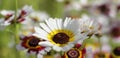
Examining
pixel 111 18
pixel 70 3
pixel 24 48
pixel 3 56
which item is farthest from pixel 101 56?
pixel 70 3

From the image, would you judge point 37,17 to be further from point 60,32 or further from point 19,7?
point 60,32

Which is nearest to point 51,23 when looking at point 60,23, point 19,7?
point 60,23

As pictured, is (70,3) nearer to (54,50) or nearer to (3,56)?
(3,56)

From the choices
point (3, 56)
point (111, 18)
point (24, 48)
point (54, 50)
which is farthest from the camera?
point (111, 18)

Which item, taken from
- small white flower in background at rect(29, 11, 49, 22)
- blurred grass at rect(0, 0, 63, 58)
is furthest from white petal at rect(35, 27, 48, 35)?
small white flower in background at rect(29, 11, 49, 22)

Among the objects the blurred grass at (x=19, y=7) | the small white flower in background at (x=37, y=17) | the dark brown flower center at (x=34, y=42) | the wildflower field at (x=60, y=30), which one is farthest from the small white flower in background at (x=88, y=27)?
the small white flower in background at (x=37, y=17)

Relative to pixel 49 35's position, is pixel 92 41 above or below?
below

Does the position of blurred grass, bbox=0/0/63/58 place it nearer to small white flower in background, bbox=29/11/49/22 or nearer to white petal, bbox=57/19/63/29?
small white flower in background, bbox=29/11/49/22
